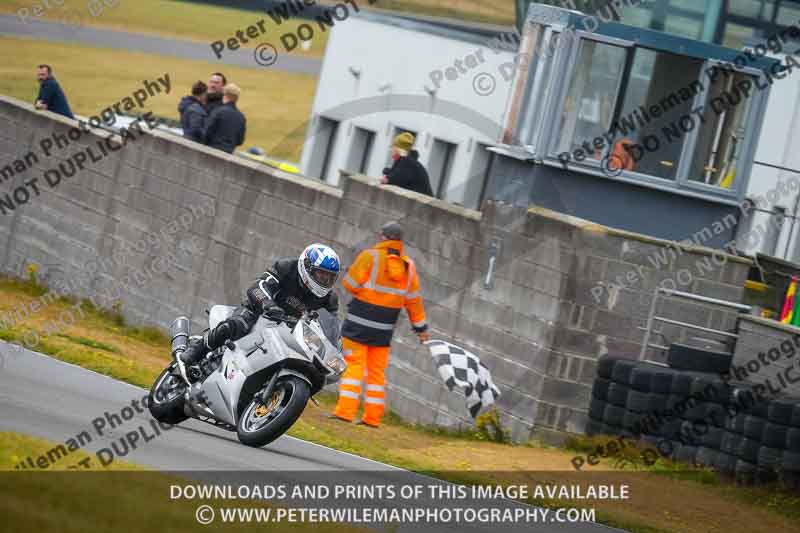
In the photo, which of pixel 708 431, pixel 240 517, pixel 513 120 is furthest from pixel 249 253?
pixel 240 517

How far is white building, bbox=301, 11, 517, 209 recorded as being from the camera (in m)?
31.0

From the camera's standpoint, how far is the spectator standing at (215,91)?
20.8 meters

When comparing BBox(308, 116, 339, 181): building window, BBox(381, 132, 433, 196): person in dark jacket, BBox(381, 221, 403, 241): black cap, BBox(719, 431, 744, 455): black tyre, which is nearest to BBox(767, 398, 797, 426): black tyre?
BBox(719, 431, 744, 455): black tyre

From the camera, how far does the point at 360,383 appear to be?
51.7 ft

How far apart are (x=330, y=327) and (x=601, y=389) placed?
4.30 meters

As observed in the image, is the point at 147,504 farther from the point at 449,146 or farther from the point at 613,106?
the point at 449,146

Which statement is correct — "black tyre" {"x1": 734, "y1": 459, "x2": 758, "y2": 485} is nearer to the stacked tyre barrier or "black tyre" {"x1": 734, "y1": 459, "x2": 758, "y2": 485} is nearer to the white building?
the stacked tyre barrier

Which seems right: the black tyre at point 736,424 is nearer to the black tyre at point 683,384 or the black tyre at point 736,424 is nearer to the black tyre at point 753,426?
the black tyre at point 753,426

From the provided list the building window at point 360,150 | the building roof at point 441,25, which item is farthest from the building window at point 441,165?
the building window at point 360,150

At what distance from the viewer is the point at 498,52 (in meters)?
30.6

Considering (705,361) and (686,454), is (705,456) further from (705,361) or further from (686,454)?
(705,361)

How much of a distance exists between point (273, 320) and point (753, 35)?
41.9ft

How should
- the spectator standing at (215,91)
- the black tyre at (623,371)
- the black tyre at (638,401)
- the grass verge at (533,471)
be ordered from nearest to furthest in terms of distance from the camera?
the grass verge at (533,471) → the black tyre at (638,401) → the black tyre at (623,371) → the spectator standing at (215,91)

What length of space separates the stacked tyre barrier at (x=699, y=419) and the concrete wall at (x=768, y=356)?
180 millimetres
